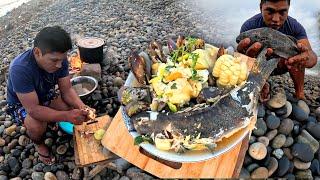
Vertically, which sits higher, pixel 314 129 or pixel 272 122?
pixel 272 122

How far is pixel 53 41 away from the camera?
3.25 meters

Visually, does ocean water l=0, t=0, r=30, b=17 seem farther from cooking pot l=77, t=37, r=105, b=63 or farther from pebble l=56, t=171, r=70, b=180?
pebble l=56, t=171, r=70, b=180

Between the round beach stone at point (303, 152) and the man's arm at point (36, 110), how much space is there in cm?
239

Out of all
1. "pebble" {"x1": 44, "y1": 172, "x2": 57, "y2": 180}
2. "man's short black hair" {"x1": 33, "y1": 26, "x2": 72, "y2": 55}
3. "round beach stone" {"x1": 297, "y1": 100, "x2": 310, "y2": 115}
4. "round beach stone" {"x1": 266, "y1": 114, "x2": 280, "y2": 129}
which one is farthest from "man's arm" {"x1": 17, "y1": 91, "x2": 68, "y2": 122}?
"round beach stone" {"x1": 297, "y1": 100, "x2": 310, "y2": 115}

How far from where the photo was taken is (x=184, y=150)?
2.86m

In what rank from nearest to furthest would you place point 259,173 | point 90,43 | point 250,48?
point 259,173
point 250,48
point 90,43

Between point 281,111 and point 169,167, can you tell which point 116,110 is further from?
point 281,111

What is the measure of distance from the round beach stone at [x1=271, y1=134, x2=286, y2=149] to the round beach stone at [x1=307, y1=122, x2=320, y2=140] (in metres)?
0.37

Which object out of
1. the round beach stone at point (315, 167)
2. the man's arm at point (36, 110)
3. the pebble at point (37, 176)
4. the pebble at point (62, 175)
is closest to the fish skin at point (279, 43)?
the round beach stone at point (315, 167)

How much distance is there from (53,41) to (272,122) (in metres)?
2.36

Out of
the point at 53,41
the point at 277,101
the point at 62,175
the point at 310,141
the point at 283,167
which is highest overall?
the point at 53,41

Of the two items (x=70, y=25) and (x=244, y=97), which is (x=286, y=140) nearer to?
(x=244, y=97)

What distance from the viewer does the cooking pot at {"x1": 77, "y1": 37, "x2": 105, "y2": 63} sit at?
4922 mm

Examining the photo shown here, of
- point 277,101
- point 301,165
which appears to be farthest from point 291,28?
point 301,165
